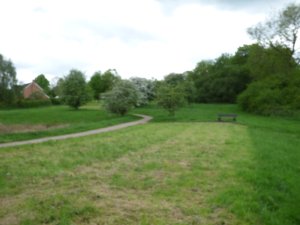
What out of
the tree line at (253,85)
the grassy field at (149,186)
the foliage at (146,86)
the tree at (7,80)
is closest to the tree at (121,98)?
the tree line at (253,85)

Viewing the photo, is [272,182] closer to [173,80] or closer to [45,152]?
[45,152]

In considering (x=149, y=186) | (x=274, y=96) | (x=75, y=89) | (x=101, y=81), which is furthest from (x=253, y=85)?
(x=101, y=81)

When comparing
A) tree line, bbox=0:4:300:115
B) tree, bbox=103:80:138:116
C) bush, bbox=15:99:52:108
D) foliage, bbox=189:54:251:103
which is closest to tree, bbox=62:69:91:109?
tree line, bbox=0:4:300:115

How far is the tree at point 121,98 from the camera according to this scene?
928 inches

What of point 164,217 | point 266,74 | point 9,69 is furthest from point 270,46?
point 9,69

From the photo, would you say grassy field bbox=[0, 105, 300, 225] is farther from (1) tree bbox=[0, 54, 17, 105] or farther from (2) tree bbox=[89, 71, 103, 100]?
(2) tree bbox=[89, 71, 103, 100]

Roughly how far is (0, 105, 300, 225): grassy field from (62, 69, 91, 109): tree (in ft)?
91.6

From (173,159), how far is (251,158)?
210 cm

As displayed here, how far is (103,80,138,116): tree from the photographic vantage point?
23562 millimetres

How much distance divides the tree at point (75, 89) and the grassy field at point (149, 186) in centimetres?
2792

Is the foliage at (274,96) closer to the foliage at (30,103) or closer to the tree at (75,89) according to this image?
the tree at (75,89)

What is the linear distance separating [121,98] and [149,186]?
1882 cm

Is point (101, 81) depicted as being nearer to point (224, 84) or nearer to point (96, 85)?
point (96, 85)

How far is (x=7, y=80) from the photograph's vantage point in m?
37.5
